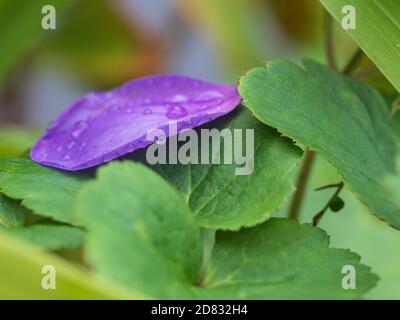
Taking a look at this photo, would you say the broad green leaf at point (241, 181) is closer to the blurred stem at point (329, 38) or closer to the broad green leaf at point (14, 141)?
the blurred stem at point (329, 38)

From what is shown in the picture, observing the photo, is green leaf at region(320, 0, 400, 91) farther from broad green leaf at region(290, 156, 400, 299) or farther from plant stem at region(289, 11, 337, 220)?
broad green leaf at region(290, 156, 400, 299)

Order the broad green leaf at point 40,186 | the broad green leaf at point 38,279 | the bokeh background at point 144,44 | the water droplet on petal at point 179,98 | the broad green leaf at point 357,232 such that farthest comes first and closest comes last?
the bokeh background at point 144,44, the broad green leaf at point 357,232, the water droplet on petal at point 179,98, the broad green leaf at point 40,186, the broad green leaf at point 38,279

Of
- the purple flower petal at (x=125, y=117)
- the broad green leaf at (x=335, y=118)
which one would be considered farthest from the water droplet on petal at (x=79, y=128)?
the broad green leaf at (x=335, y=118)

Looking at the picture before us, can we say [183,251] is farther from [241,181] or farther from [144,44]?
[144,44]

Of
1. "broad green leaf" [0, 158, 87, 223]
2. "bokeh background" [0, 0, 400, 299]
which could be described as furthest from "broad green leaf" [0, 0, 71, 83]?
"broad green leaf" [0, 158, 87, 223]

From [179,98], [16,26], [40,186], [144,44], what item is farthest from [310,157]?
[144,44]

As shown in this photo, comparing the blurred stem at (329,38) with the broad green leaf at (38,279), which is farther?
the blurred stem at (329,38)

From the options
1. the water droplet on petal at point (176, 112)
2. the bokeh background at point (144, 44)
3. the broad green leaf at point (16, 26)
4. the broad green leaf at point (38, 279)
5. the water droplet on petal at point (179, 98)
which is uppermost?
the bokeh background at point (144, 44)
